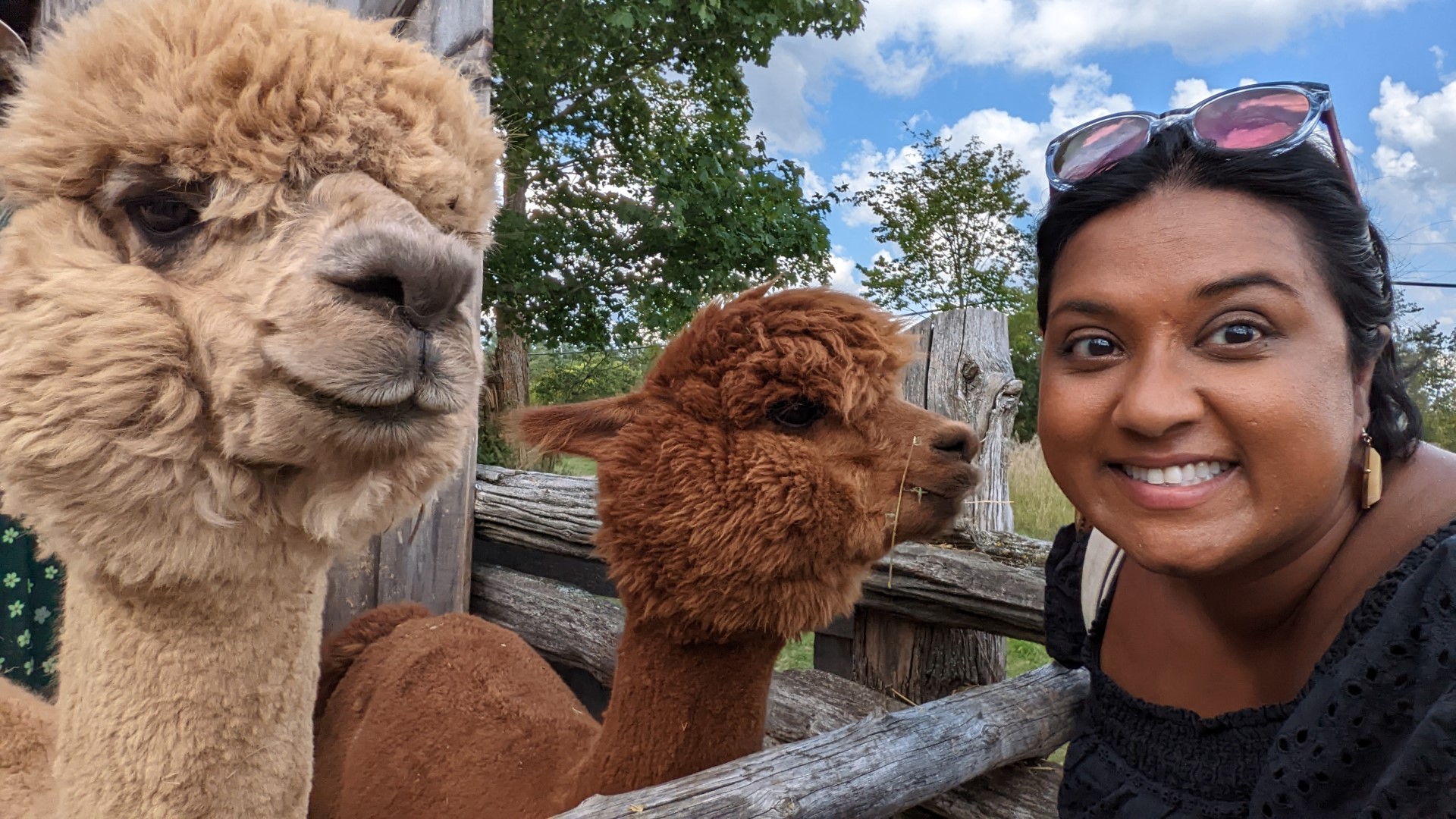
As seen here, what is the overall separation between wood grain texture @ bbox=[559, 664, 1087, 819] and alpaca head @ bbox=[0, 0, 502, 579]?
0.79 metres

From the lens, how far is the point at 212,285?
131 cm

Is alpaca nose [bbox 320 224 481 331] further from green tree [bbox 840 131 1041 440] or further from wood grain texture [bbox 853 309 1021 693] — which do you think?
green tree [bbox 840 131 1041 440]

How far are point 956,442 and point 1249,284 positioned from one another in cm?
65

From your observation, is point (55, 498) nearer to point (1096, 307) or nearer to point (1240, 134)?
point (1096, 307)

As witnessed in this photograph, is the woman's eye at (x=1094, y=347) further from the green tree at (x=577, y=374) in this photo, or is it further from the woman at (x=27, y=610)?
the green tree at (x=577, y=374)

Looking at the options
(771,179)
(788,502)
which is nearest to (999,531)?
(788,502)

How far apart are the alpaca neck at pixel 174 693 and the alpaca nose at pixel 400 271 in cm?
53

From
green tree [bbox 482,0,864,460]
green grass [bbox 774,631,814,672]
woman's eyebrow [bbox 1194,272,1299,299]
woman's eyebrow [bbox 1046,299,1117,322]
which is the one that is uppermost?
green tree [bbox 482,0,864,460]

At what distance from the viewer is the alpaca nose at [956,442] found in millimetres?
1597

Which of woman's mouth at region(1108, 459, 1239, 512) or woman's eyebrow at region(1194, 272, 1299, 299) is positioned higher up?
woman's eyebrow at region(1194, 272, 1299, 299)

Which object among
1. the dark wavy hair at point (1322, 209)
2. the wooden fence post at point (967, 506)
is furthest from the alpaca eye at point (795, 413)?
the wooden fence post at point (967, 506)

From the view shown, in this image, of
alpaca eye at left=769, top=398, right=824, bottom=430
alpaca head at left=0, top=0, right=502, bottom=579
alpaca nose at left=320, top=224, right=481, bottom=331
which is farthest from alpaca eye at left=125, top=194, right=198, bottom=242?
alpaca eye at left=769, top=398, right=824, bottom=430

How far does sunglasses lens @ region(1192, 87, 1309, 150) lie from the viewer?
1.17m

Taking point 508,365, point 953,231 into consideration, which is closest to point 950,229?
point 953,231
